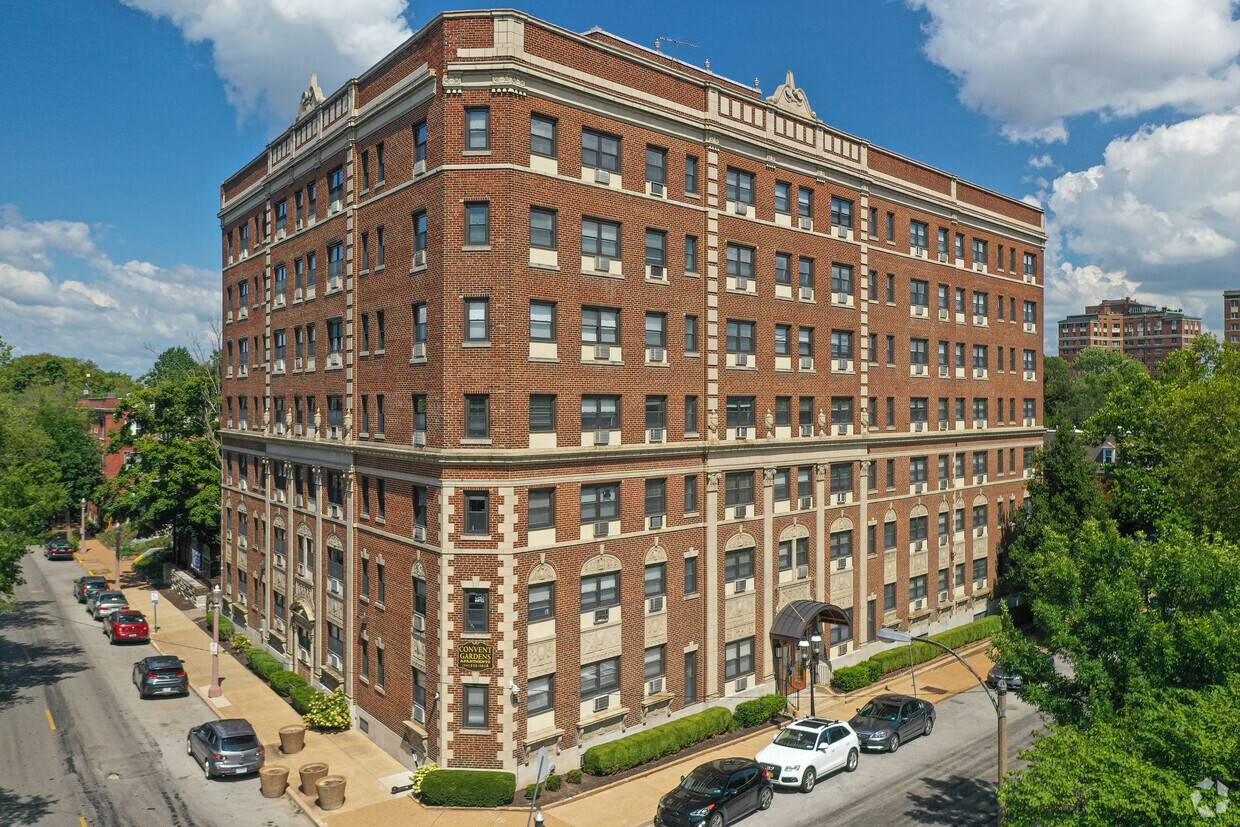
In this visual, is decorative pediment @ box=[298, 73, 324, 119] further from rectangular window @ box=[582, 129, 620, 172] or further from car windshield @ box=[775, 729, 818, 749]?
car windshield @ box=[775, 729, 818, 749]

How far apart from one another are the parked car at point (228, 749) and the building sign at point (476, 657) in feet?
28.7

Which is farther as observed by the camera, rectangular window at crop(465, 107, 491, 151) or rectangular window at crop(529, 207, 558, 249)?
rectangular window at crop(529, 207, 558, 249)

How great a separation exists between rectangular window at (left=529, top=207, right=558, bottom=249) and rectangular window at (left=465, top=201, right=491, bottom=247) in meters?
1.61

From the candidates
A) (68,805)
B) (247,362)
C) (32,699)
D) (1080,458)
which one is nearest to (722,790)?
(68,805)

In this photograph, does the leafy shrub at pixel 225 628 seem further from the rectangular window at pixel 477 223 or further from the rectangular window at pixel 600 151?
the rectangular window at pixel 600 151

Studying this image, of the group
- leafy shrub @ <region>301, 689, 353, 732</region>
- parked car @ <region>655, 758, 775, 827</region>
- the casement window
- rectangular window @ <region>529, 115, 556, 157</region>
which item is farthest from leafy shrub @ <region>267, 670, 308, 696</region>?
the casement window

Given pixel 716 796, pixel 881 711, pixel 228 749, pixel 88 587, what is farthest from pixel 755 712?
pixel 88 587

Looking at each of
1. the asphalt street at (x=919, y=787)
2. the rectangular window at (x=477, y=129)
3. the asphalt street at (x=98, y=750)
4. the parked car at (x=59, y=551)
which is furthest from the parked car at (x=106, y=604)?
the asphalt street at (x=919, y=787)

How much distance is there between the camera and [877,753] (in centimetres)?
3191

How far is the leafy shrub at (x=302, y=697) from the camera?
35188 mm

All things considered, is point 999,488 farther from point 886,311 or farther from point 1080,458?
point 886,311

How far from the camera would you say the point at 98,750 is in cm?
3152

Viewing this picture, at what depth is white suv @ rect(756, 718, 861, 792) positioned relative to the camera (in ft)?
92.1

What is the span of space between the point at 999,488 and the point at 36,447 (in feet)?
193
